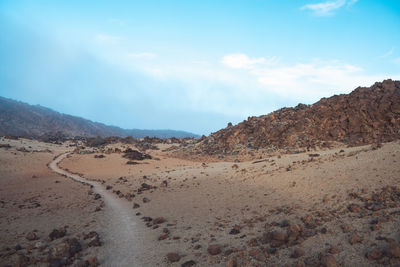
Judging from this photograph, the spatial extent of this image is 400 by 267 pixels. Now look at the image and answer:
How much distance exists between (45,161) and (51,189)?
14.8 m

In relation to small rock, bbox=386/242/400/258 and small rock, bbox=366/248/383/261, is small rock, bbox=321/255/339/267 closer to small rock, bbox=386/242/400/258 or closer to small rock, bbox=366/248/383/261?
small rock, bbox=366/248/383/261

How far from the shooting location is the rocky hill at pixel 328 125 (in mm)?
21903

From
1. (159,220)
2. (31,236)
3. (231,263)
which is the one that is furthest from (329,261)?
(31,236)

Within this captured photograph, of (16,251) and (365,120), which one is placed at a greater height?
(365,120)

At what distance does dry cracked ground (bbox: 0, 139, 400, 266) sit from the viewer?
4836mm

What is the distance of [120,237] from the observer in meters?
7.27

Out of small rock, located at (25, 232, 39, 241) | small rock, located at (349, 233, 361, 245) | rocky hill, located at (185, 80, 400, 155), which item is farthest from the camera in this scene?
rocky hill, located at (185, 80, 400, 155)

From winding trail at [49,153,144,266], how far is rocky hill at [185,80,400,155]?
704 inches

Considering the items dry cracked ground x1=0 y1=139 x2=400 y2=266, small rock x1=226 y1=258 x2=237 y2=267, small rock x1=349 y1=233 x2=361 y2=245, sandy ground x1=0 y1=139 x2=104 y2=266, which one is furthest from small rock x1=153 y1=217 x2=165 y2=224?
small rock x1=349 y1=233 x2=361 y2=245

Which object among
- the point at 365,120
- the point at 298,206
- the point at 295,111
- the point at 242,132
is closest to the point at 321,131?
the point at 365,120

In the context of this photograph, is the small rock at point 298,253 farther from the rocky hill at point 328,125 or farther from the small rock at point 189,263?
the rocky hill at point 328,125

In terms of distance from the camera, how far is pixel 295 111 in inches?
1201

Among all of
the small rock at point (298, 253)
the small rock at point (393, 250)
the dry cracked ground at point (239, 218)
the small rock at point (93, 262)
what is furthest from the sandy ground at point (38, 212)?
the small rock at point (393, 250)

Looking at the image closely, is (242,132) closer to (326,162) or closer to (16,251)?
(326,162)
